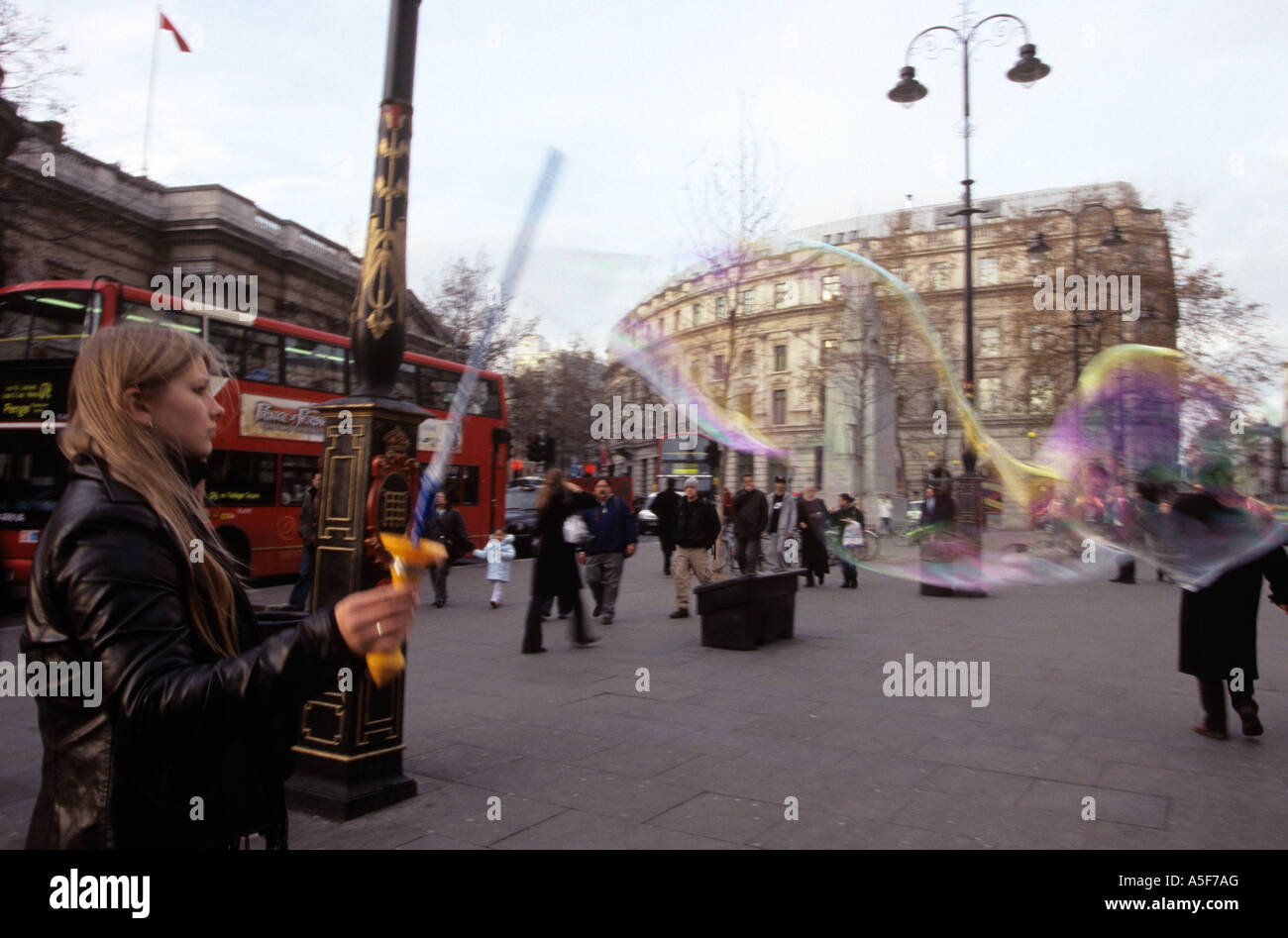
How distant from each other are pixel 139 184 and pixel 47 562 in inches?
1190

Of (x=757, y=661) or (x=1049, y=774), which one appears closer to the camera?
(x=1049, y=774)

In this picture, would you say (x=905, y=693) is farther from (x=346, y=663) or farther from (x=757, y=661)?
(x=346, y=663)

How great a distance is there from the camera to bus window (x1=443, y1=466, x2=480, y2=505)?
18.7 meters

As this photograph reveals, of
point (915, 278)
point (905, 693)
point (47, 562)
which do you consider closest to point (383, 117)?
point (47, 562)

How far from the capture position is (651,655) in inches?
323

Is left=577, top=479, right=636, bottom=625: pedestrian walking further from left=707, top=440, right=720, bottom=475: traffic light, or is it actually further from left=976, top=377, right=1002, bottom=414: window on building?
left=976, top=377, right=1002, bottom=414: window on building

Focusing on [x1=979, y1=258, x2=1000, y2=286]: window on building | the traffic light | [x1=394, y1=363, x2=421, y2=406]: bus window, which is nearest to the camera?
the traffic light

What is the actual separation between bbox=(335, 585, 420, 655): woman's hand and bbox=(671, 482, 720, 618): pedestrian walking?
380 inches

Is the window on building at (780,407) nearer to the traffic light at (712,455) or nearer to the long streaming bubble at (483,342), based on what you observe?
the traffic light at (712,455)

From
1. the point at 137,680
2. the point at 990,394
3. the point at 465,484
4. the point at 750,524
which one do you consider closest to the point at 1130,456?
the point at 750,524

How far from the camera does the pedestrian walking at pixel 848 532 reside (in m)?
14.2

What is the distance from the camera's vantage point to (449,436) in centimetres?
150

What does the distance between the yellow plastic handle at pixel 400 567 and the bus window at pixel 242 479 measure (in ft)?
42.0

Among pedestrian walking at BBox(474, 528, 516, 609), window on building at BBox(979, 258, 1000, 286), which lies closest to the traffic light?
pedestrian walking at BBox(474, 528, 516, 609)
